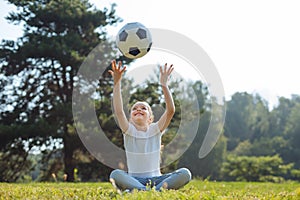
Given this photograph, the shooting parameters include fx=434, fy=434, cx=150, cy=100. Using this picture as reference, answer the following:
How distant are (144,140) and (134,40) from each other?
4.70ft

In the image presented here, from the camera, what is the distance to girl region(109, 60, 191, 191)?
4.56 meters

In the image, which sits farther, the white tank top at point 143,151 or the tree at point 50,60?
the tree at point 50,60

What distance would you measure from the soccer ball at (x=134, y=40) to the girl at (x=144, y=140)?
86 centimetres

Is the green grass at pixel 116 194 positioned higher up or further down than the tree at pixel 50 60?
further down

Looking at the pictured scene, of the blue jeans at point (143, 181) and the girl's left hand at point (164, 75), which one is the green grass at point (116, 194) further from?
the girl's left hand at point (164, 75)

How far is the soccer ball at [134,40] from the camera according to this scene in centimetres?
556

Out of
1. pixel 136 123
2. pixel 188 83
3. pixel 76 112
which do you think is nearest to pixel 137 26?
pixel 136 123

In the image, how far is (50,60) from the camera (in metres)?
18.4

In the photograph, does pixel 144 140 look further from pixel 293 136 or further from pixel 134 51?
pixel 293 136

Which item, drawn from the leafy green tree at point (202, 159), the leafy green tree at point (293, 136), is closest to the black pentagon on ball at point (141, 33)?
the leafy green tree at point (202, 159)

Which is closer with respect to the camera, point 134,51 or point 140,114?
point 140,114

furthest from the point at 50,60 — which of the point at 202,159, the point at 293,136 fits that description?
the point at 293,136

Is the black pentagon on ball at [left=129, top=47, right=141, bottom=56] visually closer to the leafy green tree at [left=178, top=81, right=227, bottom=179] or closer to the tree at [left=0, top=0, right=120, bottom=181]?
the tree at [left=0, top=0, right=120, bottom=181]

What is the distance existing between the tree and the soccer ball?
37.6 ft
